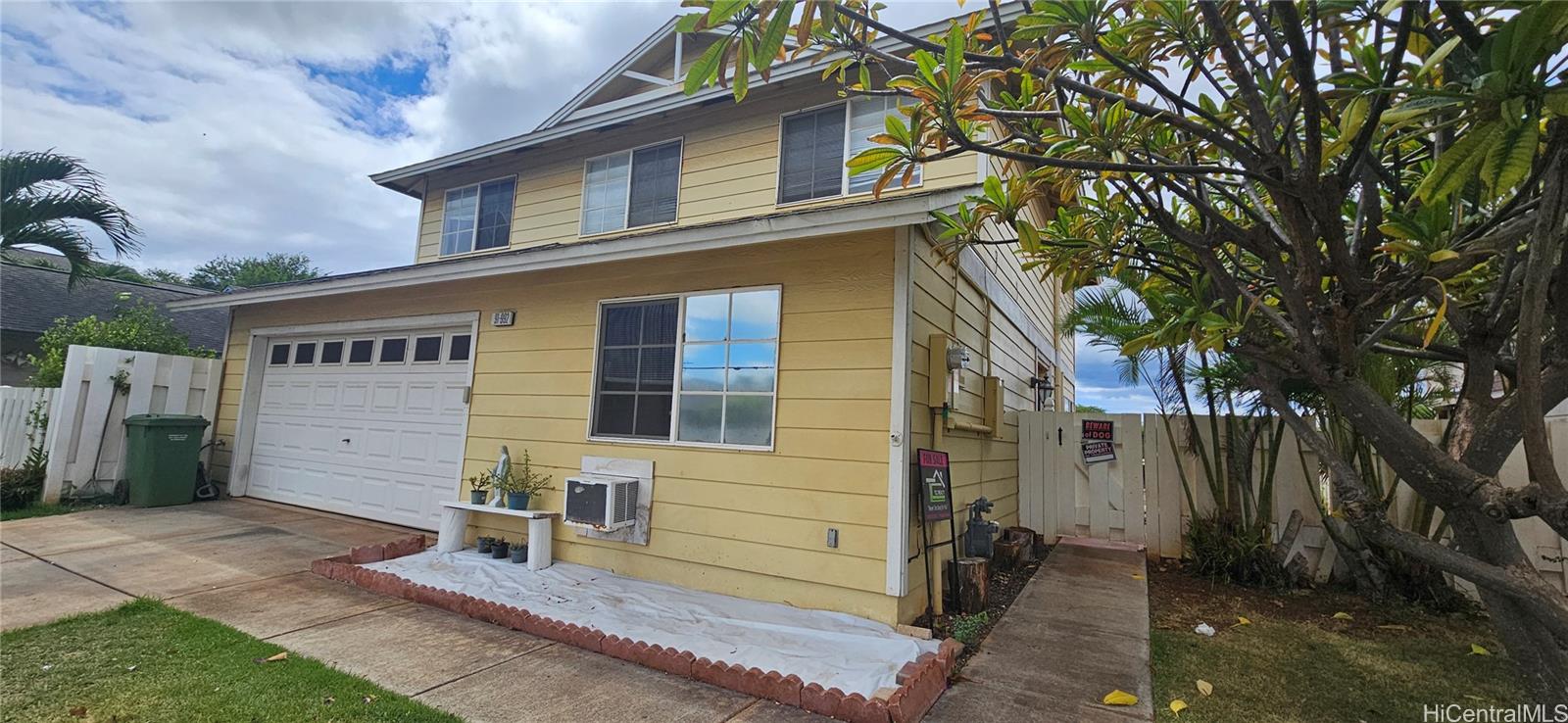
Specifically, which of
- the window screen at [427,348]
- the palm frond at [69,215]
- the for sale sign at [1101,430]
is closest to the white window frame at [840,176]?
the for sale sign at [1101,430]

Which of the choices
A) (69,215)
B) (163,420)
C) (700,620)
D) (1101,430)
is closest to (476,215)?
(163,420)

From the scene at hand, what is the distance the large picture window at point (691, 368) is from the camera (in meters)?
4.51

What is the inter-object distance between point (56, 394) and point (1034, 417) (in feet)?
37.7

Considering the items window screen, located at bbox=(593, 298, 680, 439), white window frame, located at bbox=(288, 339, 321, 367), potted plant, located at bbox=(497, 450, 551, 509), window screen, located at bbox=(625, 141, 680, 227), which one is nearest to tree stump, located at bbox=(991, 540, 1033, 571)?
window screen, located at bbox=(593, 298, 680, 439)

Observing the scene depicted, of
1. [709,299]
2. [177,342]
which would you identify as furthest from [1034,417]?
[177,342]

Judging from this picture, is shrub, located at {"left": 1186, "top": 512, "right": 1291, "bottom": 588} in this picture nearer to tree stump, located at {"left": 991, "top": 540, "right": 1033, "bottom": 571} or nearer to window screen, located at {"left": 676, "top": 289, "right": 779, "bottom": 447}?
tree stump, located at {"left": 991, "top": 540, "right": 1033, "bottom": 571}

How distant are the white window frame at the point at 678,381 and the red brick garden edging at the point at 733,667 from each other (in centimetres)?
148

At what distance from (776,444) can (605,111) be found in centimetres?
526

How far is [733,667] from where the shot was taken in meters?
3.06

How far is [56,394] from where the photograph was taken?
7312 millimetres

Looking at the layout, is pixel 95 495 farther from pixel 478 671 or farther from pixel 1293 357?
pixel 1293 357

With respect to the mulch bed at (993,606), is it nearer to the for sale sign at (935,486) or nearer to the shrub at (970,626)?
the shrub at (970,626)

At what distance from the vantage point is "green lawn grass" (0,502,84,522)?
647 cm

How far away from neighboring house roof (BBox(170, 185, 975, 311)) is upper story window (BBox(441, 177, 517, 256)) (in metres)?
1.96
